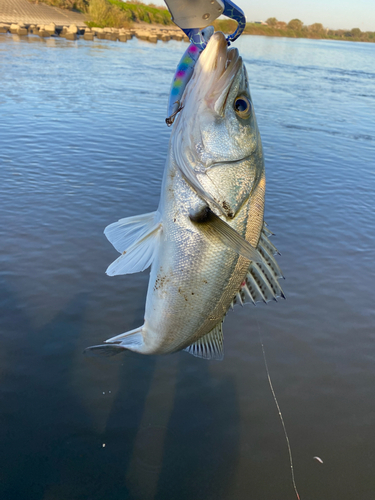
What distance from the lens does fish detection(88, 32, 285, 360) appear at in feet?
8.54

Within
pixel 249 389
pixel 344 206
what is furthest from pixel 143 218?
pixel 344 206

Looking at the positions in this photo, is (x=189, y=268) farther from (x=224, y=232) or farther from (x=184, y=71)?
(x=184, y=71)

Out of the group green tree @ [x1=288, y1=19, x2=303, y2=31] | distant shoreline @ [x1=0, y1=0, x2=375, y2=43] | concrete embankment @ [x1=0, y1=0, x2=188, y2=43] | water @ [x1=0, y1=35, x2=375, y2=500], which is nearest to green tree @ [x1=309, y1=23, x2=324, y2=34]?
green tree @ [x1=288, y1=19, x2=303, y2=31]

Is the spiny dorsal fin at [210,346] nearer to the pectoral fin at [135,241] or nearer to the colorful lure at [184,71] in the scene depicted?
the pectoral fin at [135,241]

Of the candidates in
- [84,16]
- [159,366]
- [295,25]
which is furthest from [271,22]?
[159,366]

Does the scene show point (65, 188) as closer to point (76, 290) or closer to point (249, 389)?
point (76, 290)

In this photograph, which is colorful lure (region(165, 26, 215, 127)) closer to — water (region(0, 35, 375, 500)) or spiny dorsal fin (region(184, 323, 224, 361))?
spiny dorsal fin (region(184, 323, 224, 361))

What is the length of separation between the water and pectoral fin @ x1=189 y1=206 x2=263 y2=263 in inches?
109

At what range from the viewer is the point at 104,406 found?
461 cm

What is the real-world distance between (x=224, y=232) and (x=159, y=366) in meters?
3.17

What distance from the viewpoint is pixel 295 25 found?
137 m

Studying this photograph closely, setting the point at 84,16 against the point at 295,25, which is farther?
the point at 295,25

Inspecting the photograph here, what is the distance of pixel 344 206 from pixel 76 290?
779 centimetres

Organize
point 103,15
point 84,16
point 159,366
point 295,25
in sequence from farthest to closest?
point 295,25, point 84,16, point 103,15, point 159,366
